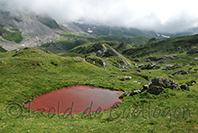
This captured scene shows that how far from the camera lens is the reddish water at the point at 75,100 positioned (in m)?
26.7

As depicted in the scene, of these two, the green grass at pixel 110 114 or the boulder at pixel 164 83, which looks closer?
the green grass at pixel 110 114

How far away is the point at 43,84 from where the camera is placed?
125 feet

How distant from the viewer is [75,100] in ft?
103

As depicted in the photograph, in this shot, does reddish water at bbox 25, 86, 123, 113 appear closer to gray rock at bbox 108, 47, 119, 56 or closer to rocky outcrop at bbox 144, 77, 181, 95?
rocky outcrop at bbox 144, 77, 181, 95

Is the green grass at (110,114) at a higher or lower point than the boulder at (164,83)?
lower

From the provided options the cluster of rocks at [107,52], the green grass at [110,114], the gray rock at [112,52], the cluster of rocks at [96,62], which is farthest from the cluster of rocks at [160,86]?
the cluster of rocks at [107,52]

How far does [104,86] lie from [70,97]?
13955mm

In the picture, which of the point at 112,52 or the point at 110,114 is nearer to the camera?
the point at 110,114

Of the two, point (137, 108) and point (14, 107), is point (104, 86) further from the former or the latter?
point (14, 107)

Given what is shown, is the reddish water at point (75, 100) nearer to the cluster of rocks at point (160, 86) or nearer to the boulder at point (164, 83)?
the cluster of rocks at point (160, 86)

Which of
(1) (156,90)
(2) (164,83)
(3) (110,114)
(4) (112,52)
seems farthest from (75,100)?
(4) (112,52)

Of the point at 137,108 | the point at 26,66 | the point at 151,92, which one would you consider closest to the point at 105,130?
the point at 137,108

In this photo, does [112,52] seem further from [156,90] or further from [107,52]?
[156,90]

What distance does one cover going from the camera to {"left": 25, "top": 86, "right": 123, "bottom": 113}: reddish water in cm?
2673
